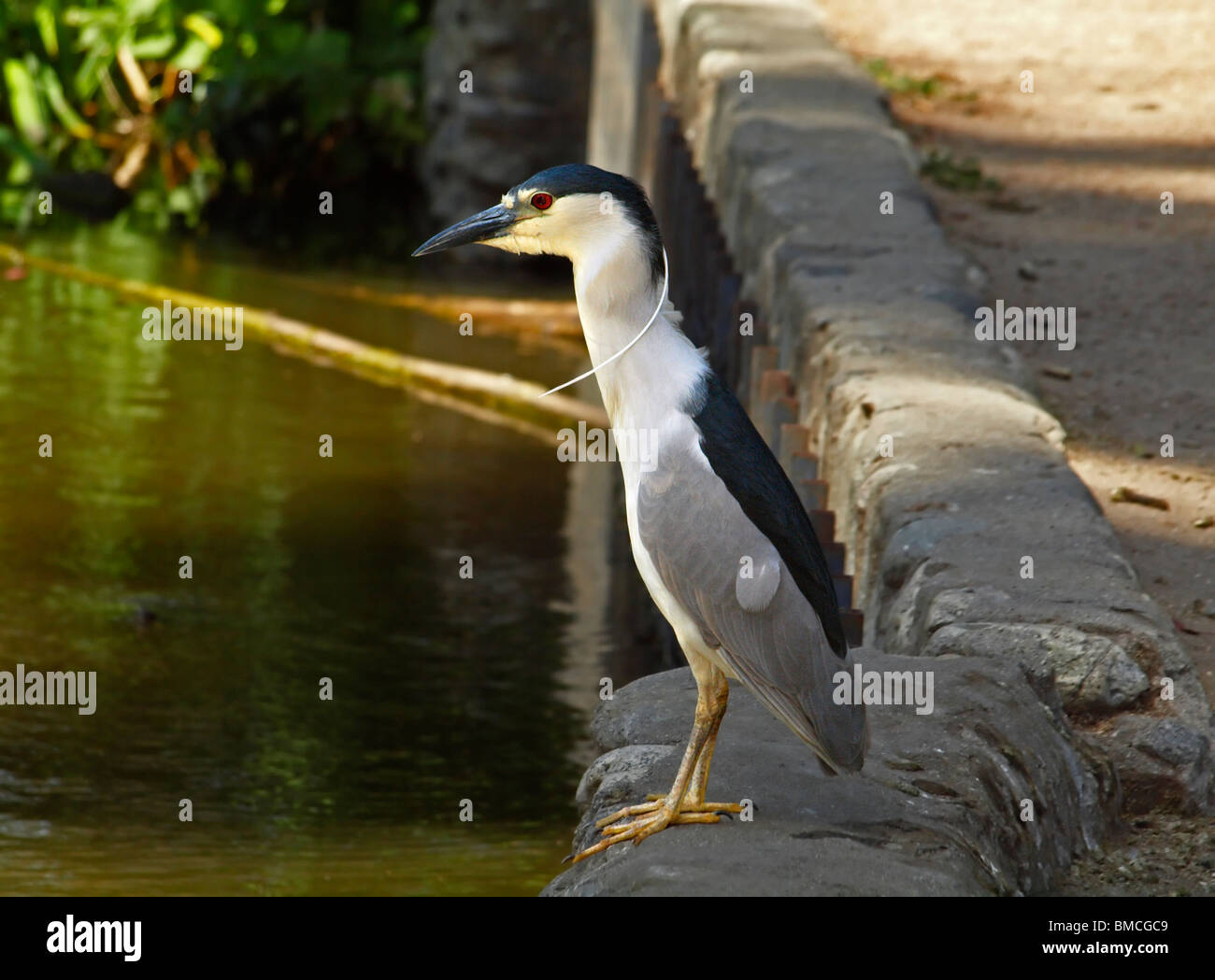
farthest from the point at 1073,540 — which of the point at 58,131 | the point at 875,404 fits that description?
the point at 58,131

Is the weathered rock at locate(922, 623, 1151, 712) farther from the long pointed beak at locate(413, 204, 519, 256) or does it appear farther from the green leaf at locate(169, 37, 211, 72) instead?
the green leaf at locate(169, 37, 211, 72)

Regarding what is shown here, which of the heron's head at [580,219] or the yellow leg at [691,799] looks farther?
the heron's head at [580,219]

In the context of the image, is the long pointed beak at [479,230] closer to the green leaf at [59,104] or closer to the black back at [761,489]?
the black back at [761,489]

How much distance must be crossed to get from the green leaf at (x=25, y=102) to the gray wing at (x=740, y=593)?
10473mm

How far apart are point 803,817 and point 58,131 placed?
1102 centimetres

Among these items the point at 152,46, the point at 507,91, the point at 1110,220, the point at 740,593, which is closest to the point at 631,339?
the point at 740,593

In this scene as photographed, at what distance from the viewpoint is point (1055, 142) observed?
7.00 meters

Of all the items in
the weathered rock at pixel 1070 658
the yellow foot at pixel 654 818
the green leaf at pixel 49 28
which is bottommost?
the yellow foot at pixel 654 818

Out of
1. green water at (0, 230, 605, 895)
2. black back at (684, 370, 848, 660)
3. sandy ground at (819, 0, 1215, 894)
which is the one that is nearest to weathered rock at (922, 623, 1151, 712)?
sandy ground at (819, 0, 1215, 894)

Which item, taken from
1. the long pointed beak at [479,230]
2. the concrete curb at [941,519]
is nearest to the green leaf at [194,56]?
the concrete curb at [941,519]

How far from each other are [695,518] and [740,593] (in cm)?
13

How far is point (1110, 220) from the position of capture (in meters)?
6.22

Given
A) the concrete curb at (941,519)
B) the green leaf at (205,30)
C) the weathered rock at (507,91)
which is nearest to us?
the concrete curb at (941,519)

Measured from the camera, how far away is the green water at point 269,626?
14.4ft
